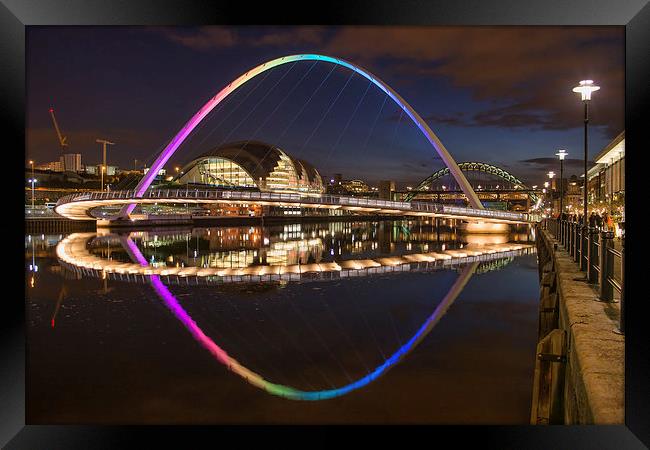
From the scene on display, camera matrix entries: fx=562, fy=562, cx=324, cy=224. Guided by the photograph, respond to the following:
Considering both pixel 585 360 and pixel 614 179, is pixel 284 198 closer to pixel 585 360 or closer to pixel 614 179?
pixel 614 179

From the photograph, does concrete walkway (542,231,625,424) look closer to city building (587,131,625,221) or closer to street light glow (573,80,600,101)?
street light glow (573,80,600,101)

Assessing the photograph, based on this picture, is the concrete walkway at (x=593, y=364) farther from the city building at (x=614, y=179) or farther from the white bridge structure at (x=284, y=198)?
the white bridge structure at (x=284, y=198)

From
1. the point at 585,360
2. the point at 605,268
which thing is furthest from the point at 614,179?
the point at 585,360

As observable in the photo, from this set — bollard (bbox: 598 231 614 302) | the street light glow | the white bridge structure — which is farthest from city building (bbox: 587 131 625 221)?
bollard (bbox: 598 231 614 302)

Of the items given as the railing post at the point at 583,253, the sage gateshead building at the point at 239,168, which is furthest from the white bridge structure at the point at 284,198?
the sage gateshead building at the point at 239,168

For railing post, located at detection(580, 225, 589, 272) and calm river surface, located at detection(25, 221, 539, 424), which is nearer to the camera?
calm river surface, located at detection(25, 221, 539, 424)

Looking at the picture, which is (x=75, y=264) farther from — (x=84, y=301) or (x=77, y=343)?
Result: (x=77, y=343)
